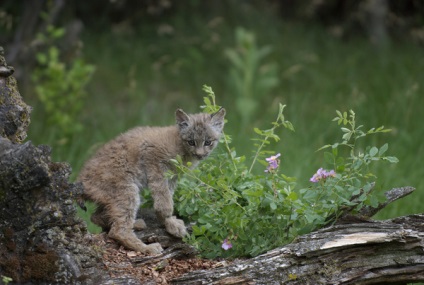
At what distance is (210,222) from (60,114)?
13.7ft

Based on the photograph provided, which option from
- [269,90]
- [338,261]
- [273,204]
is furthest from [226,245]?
[269,90]

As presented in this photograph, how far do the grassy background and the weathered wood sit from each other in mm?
2300

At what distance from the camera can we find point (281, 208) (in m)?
4.21

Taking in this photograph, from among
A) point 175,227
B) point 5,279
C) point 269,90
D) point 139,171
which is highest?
point 269,90

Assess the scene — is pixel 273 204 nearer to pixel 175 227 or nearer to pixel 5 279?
Result: pixel 175 227

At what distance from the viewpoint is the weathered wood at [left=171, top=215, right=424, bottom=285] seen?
3.89m

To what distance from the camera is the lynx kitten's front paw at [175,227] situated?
183 inches

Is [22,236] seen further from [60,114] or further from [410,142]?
[410,142]

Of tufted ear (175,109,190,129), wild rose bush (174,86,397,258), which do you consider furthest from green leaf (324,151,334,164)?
tufted ear (175,109,190,129)

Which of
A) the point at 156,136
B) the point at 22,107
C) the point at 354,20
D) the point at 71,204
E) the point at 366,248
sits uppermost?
the point at 354,20

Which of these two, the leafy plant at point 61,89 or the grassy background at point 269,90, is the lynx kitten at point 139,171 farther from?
the leafy plant at point 61,89

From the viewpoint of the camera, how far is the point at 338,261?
399cm

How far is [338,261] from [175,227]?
1.13 meters

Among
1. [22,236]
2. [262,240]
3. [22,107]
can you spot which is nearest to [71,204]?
[22,236]
